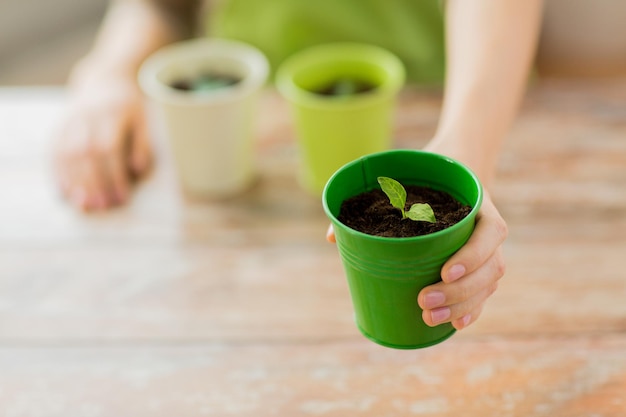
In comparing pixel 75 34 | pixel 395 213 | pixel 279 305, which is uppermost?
pixel 395 213

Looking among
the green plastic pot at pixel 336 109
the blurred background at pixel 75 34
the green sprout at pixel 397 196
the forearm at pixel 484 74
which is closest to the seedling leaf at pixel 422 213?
the green sprout at pixel 397 196

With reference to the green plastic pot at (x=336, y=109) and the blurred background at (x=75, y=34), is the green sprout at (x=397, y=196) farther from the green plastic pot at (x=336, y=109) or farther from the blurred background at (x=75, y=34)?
the blurred background at (x=75, y=34)

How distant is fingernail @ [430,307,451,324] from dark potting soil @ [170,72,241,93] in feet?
1.79

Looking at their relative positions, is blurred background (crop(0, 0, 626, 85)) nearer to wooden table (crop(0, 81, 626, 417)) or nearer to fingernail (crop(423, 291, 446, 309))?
wooden table (crop(0, 81, 626, 417))

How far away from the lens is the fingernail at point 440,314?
2.14ft

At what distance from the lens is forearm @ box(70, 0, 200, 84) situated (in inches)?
52.7

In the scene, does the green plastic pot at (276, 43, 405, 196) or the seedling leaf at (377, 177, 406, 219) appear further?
the green plastic pot at (276, 43, 405, 196)

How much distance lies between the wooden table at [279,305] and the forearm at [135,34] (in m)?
0.22

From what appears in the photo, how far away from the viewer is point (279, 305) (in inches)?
35.3

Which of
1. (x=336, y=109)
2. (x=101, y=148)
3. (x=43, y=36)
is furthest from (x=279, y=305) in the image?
(x=43, y=36)

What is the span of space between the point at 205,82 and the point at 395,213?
526 mm

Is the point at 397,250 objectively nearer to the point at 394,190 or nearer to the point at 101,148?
the point at 394,190

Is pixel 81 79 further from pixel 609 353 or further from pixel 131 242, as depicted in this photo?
pixel 609 353

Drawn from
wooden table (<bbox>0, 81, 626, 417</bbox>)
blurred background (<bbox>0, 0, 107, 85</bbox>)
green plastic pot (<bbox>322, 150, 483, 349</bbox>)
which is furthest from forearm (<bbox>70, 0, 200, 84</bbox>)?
blurred background (<bbox>0, 0, 107, 85</bbox>)
